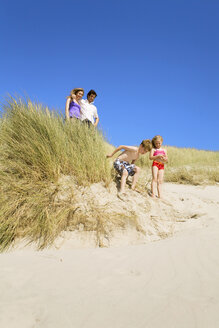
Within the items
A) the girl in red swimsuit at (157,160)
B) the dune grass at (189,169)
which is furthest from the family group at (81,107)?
the dune grass at (189,169)

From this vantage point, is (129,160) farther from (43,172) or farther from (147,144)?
(43,172)

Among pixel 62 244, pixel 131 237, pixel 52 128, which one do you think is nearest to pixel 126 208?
Answer: pixel 131 237

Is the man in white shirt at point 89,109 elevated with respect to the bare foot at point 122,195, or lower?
elevated

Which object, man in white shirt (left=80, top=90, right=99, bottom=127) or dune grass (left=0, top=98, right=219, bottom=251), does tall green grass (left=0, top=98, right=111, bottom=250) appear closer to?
dune grass (left=0, top=98, right=219, bottom=251)

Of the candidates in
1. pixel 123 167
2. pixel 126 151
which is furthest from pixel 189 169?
pixel 123 167

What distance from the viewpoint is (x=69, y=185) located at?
11.1 ft

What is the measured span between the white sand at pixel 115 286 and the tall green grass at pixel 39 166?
1.07 ft

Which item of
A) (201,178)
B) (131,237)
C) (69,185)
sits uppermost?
(201,178)

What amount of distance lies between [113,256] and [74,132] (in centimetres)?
228

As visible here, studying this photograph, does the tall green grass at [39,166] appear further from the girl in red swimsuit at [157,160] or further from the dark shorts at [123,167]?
the girl in red swimsuit at [157,160]

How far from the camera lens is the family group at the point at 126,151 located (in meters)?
4.16

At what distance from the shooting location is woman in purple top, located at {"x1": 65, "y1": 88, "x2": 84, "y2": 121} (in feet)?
16.0

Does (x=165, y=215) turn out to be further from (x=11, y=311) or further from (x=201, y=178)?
(x=201, y=178)

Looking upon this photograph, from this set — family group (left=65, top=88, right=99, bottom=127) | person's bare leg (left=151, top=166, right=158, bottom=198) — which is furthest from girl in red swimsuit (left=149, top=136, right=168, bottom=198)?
family group (left=65, top=88, right=99, bottom=127)
